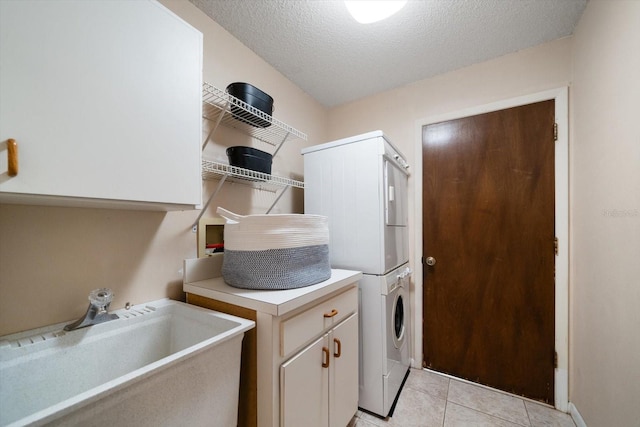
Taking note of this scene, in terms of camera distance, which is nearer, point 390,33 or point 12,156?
point 12,156

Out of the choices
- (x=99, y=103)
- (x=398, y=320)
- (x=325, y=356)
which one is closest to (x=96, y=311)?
(x=99, y=103)

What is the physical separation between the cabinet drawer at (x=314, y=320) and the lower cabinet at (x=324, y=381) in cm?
5

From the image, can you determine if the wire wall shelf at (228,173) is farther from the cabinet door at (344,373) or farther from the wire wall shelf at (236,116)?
the cabinet door at (344,373)

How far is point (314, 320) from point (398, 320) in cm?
101

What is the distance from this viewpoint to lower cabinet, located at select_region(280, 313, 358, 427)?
0.98m

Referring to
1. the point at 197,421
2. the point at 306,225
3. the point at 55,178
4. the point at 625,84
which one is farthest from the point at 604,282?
the point at 55,178

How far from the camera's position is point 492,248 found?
1858 millimetres

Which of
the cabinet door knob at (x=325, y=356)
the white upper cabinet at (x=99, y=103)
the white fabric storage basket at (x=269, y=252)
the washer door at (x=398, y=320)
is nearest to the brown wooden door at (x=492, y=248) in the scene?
the washer door at (x=398, y=320)

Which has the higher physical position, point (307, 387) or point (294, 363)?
point (294, 363)

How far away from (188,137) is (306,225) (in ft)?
2.00

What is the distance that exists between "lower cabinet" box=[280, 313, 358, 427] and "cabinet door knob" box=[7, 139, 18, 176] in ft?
3.18

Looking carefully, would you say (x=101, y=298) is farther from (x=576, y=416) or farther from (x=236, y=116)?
(x=576, y=416)

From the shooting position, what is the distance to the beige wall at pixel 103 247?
0.83m

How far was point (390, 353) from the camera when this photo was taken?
161cm
